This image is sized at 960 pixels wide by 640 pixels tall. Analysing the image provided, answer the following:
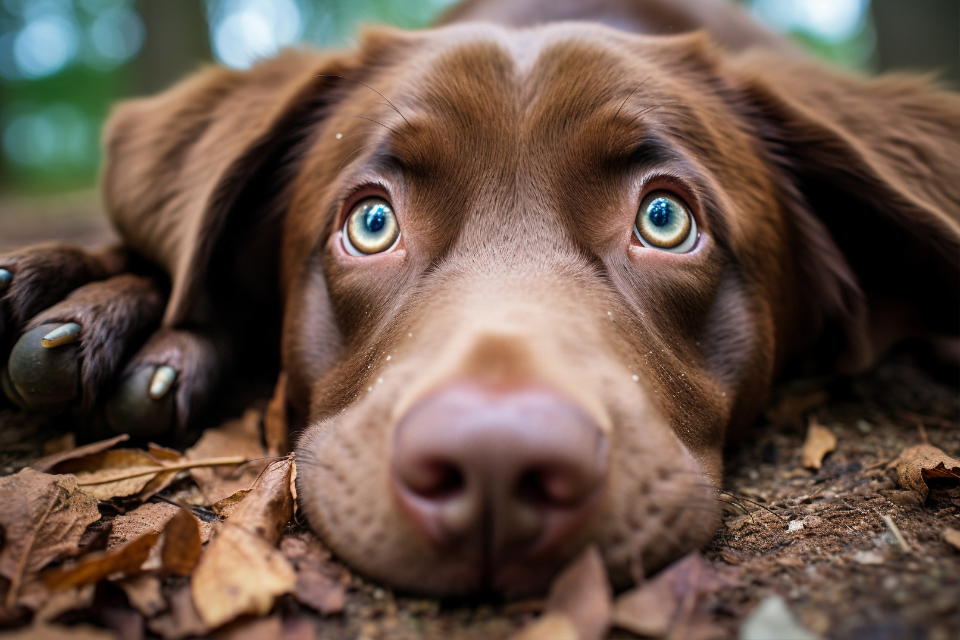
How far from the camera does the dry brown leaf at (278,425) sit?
95.2 inches

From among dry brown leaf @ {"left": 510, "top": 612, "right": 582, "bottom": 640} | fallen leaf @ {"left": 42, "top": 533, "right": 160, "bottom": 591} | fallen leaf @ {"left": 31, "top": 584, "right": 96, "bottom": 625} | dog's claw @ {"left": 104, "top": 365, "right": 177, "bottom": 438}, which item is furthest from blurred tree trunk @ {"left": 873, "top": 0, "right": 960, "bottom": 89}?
fallen leaf @ {"left": 31, "top": 584, "right": 96, "bottom": 625}

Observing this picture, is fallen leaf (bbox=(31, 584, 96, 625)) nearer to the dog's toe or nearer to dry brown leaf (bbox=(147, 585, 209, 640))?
dry brown leaf (bbox=(147, 585, 209, 640))

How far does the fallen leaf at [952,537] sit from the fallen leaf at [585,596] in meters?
0.83

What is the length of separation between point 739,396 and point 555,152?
988mm

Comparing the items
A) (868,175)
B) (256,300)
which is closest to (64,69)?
(256,300)

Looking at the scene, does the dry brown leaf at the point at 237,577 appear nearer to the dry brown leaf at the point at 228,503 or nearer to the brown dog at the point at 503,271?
the brown dog at the point at 503,271

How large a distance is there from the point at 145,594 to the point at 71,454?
0.91 m

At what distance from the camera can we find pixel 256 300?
312 centimetres

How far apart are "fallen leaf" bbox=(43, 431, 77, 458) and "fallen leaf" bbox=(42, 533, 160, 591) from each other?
92 cm

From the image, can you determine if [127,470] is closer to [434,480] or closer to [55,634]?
[55,634]

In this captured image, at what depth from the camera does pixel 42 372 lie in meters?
2.16

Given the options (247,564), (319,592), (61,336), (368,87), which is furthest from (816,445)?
(61,336)

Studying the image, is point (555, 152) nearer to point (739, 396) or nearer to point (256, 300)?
point (739, 396)

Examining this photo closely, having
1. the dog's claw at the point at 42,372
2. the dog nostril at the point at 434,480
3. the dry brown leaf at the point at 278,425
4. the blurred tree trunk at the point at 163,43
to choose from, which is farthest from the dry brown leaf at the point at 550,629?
the blurred tree trunk at the point at 163,43
